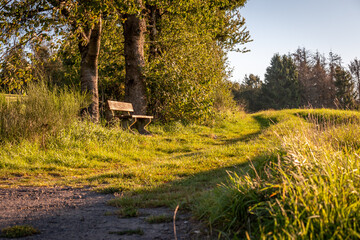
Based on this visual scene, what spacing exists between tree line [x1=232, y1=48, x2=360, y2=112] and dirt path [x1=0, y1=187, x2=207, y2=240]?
4114 cm

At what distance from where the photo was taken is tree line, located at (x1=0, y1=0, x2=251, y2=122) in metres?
9.27

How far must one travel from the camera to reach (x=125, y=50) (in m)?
13.1

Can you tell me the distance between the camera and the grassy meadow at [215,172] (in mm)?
2676

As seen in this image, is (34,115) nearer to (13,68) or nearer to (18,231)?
(13,68)

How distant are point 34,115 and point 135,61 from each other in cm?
580

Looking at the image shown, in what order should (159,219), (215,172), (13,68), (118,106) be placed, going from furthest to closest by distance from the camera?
(118,106) → (13,68) → (215,172) → (159,219)

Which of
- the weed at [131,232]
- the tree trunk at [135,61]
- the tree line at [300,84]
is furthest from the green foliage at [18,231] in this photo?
the tree line at [300,84]

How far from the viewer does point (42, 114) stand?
804 centimetres

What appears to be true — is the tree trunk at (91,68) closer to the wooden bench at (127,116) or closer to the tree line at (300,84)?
the wooden bench at (127,116)

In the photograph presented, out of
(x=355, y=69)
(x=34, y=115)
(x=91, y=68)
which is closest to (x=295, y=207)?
(x=34, y=115)

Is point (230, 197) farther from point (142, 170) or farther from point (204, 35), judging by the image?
point (204, 35)

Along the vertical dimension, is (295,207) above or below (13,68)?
below

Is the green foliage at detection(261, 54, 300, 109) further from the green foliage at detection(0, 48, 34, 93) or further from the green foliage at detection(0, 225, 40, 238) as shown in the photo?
the green foliage at detection(0, 225, 40, 238)

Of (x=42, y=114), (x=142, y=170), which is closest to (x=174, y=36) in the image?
(x=42, y=114)
